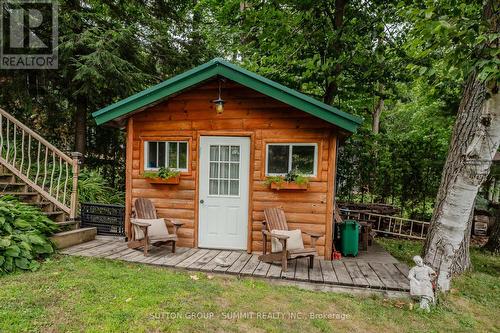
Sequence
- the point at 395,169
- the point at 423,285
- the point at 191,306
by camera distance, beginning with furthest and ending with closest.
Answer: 1. the point at 395,169
2. the point at 423,285
3. the point at 191,306

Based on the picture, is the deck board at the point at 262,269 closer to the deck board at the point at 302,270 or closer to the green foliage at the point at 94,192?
the deck board at the point at 302,270

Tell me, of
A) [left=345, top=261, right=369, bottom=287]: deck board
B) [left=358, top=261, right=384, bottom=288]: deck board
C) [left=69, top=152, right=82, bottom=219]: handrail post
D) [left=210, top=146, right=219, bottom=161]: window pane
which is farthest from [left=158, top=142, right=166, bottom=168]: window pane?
[left=358, top=261, right=384, bottom=288]: deck board

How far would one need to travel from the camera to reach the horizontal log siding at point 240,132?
508 centimetres

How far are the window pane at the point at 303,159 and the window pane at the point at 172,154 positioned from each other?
219 centimetres

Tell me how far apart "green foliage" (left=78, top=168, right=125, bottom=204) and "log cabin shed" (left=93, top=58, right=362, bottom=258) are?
179 cm

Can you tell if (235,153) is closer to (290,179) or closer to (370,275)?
(290,179)

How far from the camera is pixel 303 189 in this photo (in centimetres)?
499

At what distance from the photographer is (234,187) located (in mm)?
5387

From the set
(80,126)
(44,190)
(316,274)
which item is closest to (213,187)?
(316,274)

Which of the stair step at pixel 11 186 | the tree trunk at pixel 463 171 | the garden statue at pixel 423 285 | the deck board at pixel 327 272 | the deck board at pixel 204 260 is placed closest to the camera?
the garden statue at pixel 423 285

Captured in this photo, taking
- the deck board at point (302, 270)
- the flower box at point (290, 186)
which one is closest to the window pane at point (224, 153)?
the flower box at point (290, 186)
